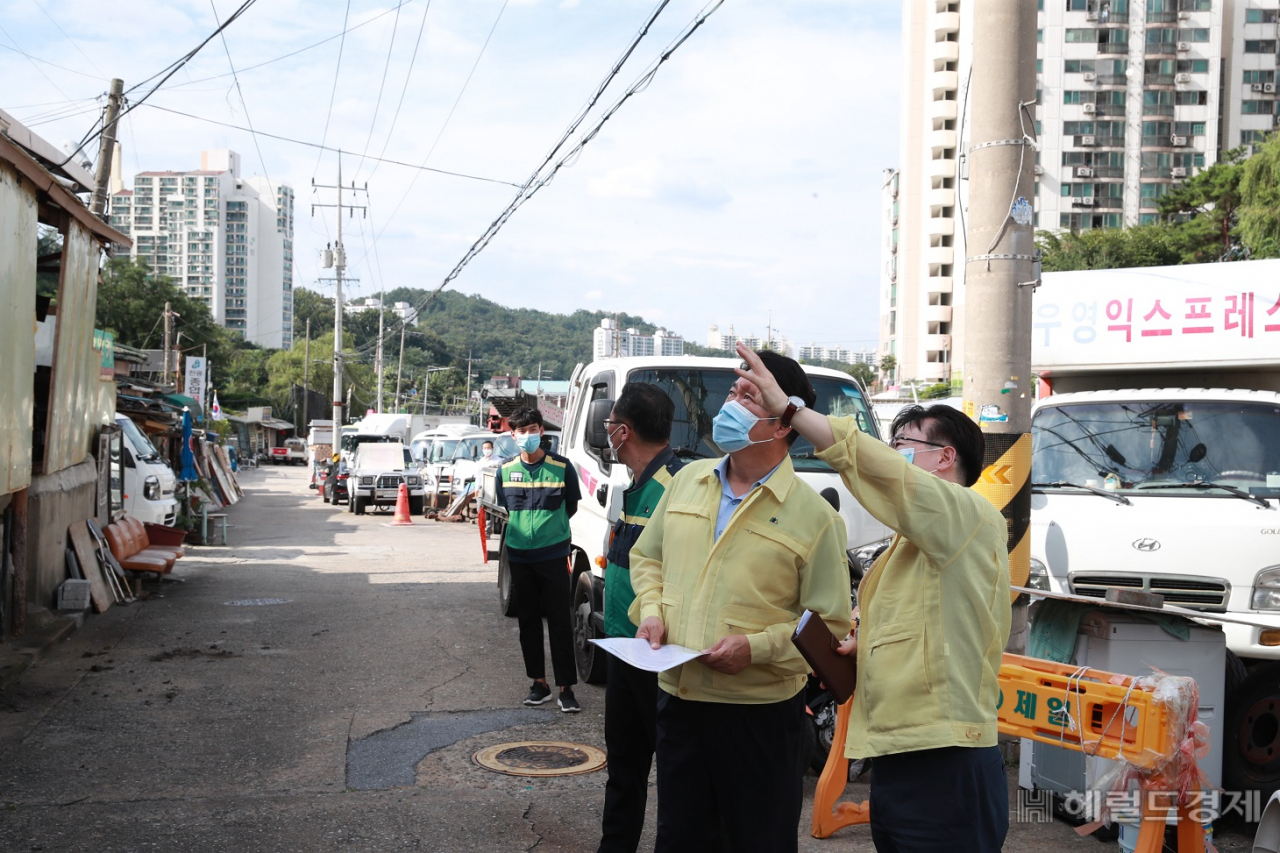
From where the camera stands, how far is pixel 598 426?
7.45 metres

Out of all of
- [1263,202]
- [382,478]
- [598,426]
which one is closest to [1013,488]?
[598,426]

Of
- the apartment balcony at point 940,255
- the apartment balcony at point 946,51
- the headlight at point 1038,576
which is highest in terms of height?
the apartment balcony at point 946,51

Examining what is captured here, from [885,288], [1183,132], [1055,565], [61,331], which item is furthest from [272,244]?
[1055,565]

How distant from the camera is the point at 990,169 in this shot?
6227mm

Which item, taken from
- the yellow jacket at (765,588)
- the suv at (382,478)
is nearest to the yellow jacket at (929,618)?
the yellow jacket at (765,588)

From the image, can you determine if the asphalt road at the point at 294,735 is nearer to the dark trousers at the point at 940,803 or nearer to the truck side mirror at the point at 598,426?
the truck side mirror at the point at 598,426

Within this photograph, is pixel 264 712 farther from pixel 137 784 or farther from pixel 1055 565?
pixel 1055 565

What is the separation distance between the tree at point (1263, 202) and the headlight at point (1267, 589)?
3308 centimetres

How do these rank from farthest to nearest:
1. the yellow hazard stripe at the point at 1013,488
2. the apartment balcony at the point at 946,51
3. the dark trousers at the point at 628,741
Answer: the apartment balcony at the point at 946,51, the yellow hazard stripe at the point at 1013,488, the dark trousers at the point at 628,741

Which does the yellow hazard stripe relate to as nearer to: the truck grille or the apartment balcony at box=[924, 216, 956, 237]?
the truck grille

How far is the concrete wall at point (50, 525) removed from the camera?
9719 millimetres

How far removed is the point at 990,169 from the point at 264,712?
19.0 feet

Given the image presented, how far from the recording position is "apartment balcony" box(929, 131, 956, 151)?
80125mm

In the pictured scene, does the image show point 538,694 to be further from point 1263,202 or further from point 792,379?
point 1263,202
